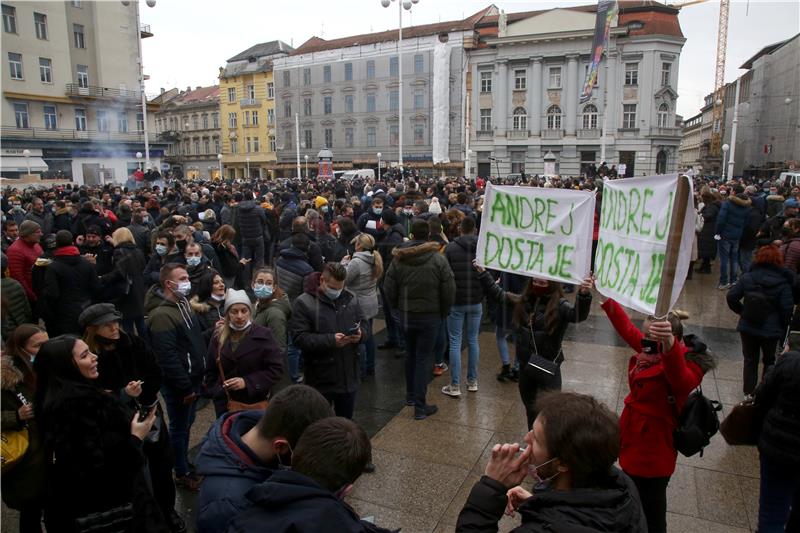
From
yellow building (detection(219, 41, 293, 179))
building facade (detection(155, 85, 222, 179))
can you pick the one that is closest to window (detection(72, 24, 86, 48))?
yellow building (detection(219, 41, 293, 179))

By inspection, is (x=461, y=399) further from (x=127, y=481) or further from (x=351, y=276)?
(x=127, y=481)

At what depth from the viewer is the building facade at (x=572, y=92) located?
44.9m

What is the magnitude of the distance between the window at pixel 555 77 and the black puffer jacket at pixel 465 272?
45.8 metres

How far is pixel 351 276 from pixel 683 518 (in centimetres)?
384

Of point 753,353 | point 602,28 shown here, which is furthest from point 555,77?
point 753,353

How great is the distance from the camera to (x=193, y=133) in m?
70.2

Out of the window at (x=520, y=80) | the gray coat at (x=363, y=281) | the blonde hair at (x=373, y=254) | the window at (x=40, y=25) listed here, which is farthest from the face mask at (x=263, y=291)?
the window at (x=520, y=80)

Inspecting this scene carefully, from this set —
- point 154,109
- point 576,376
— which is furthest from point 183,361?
point 154,109

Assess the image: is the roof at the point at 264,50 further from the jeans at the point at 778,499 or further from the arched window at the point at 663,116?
the jeans at the point at 778,499

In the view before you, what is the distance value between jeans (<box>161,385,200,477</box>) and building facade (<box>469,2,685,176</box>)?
42.1 metres

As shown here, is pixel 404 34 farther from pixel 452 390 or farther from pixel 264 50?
pixel 452 390

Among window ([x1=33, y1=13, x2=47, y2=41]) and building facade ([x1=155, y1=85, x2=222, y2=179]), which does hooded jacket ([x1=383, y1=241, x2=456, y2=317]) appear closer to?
window ([x1=33, y1=13, x2=47, y2=41])

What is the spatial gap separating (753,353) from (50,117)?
47.9 meters

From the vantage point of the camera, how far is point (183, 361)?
4363 mm
